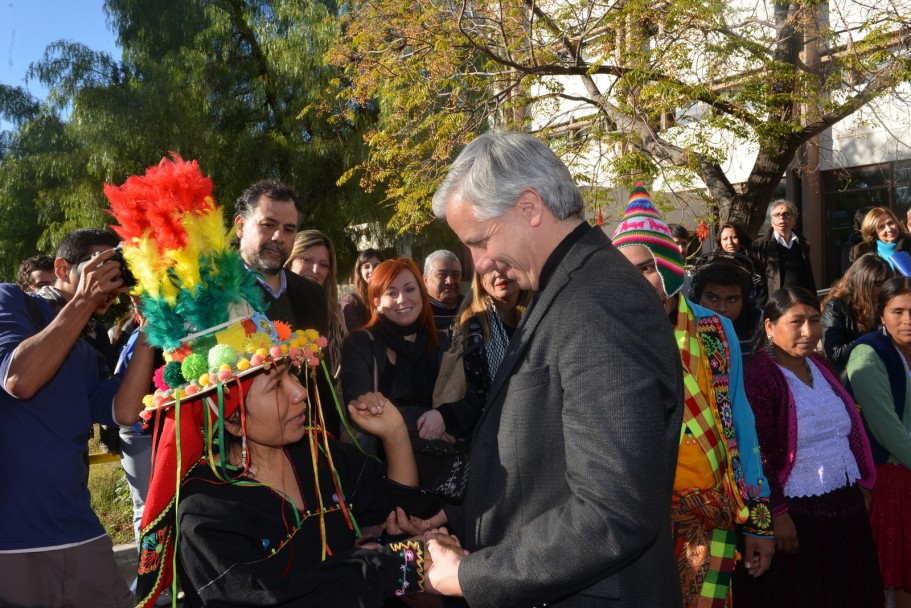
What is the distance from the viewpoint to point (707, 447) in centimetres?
309

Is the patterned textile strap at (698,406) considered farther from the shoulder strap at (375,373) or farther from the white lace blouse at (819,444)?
the shoulder strap at (375,373)

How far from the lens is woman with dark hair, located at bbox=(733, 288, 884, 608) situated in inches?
153

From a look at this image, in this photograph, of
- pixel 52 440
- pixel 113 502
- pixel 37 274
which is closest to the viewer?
pixel 52 440

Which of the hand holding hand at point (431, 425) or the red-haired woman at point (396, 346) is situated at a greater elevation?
the red-haired woman at point (396, 346)

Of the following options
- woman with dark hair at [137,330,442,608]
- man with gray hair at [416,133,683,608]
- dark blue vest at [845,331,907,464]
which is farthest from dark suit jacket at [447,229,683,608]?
dark blue vest at [845,331,907,464]

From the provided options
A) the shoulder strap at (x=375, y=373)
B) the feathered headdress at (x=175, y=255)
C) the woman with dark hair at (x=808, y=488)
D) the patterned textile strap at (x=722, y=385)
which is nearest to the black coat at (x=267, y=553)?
the feathered headdress at (x=175, y=255)

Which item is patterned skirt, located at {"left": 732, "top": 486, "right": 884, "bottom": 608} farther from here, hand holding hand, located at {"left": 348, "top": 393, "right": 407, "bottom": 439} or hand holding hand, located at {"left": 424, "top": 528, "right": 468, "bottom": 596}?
hand holding hand, located at {"left": 424, "top": 528, "right": 468, "bottom": 596}

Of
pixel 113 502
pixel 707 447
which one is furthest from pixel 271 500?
pixel 113 502

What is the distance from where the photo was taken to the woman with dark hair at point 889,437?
4.44m

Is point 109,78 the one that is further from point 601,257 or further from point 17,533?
point 601,257

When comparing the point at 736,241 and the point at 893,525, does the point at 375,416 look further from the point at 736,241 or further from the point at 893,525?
the point at 736,241

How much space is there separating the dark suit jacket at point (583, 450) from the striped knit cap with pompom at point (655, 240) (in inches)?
51.5

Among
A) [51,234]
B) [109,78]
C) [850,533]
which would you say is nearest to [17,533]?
[850,533]

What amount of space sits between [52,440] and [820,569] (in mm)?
3504
